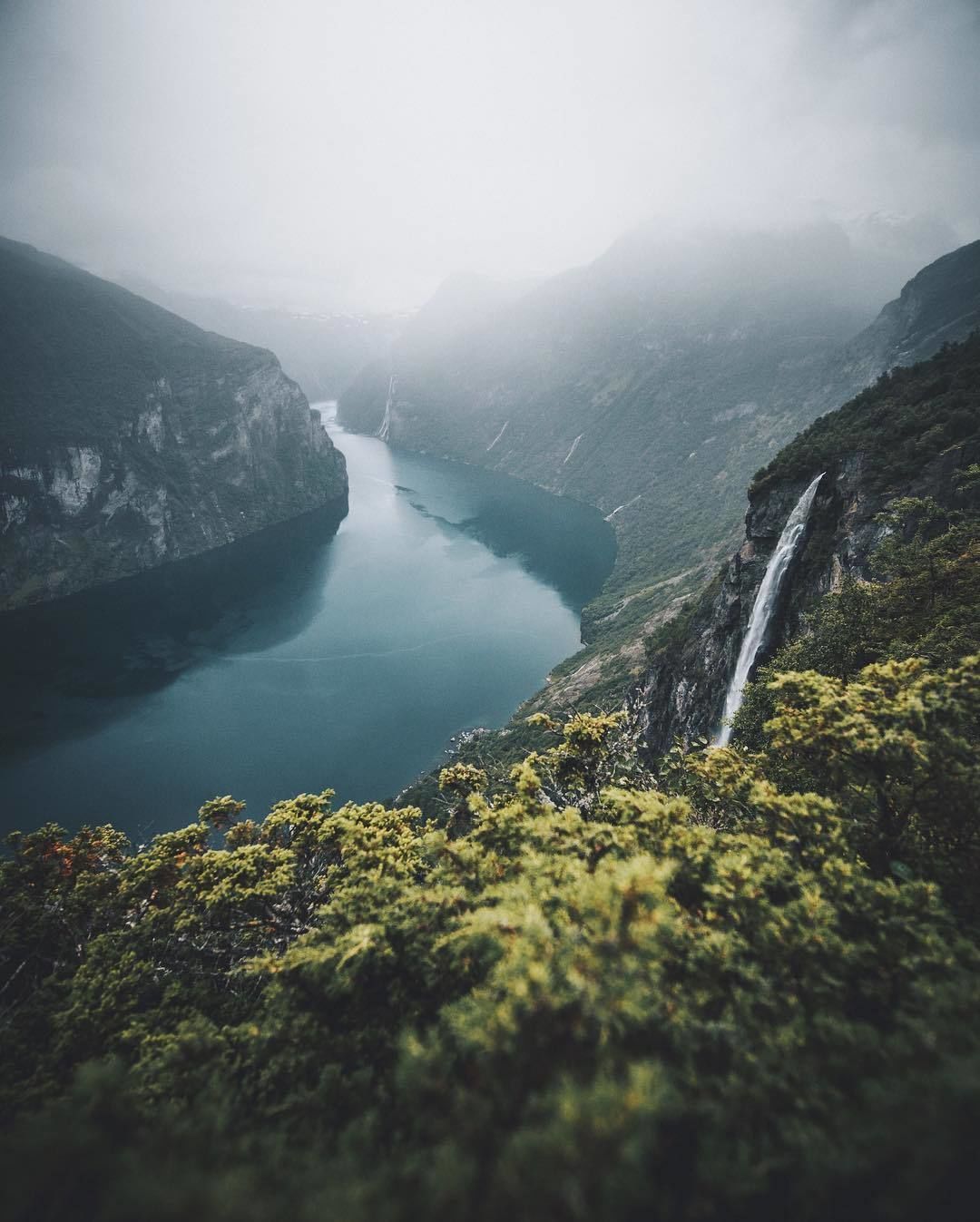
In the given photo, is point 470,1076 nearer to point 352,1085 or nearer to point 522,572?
point 352,1085

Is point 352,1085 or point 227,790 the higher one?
point 352,1085

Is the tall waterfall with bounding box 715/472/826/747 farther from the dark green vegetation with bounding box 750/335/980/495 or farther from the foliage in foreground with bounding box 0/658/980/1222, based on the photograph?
the foliage in foreground with bounding box 0/658/980/1222

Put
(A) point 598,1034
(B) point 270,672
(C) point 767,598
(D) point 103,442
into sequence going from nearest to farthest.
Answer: (A) point 598,1034 → (C) point 767,598 → (B) point 270,672 → (D) point 103,442

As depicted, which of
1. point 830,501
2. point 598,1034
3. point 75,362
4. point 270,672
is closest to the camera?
point 598,1034

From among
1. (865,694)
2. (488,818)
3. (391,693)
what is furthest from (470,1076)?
(391,693)

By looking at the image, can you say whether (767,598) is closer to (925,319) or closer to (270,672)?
(270,672)

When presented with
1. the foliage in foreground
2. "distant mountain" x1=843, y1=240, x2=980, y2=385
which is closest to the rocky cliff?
the foliage in foreground

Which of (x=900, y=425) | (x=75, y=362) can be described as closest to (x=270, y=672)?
(x=900, y=425)
